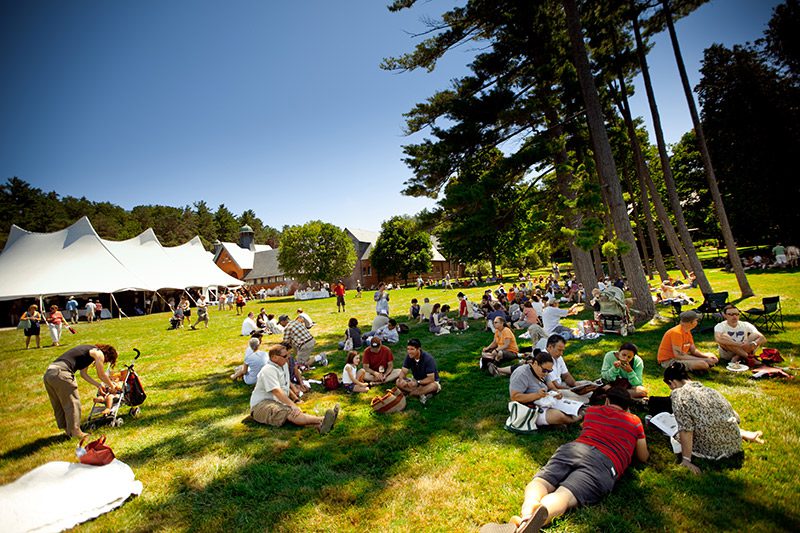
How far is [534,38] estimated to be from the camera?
13.8m

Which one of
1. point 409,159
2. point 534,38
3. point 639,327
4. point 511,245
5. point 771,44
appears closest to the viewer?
point 639,327

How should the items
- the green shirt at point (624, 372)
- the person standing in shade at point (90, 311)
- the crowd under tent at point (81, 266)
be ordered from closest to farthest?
the green shirt at point (624, 372), the crowd under tent at point (81, 266), the person standing in shade at point (90, 311)

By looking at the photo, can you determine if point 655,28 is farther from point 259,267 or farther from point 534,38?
point 259,267

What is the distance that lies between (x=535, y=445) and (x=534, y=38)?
49.7ft

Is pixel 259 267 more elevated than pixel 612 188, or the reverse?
pixel 259 267

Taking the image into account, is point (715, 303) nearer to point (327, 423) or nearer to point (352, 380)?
point (352, 380)

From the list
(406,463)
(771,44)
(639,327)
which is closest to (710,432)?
(406,463)

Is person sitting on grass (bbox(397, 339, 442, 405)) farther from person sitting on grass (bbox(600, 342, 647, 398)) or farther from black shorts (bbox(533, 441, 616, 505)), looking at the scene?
black shorts (bbox(533, 441, 616, 505))

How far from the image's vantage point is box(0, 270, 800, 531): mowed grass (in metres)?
3.56

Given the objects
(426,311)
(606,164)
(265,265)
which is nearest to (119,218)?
(265,265)

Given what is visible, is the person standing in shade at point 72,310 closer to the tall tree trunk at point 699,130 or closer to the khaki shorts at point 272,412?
the khaki shorts at point 272,412

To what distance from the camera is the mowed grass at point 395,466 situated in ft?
11.7

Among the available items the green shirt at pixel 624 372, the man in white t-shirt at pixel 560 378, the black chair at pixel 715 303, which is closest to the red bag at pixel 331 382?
the man in white t-shirt at pixel 560 378

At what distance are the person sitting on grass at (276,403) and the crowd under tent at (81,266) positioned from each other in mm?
30511
